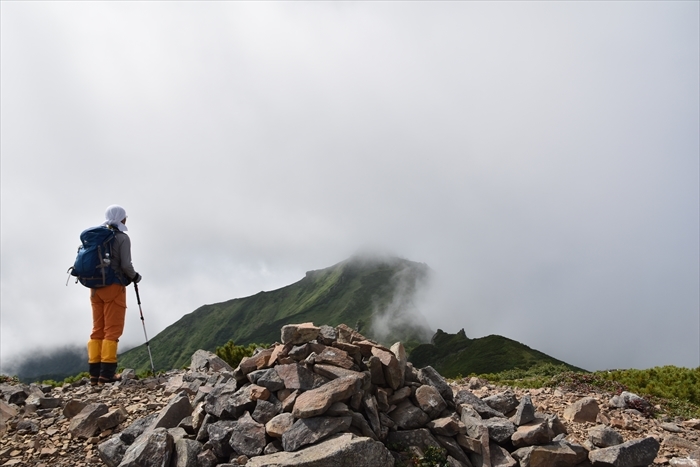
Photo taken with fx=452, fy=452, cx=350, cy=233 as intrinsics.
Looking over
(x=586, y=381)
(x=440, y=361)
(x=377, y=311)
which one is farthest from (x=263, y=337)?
(x=586, y=381)

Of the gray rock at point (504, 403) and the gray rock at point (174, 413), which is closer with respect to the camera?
the gray rock at point (174, 413)

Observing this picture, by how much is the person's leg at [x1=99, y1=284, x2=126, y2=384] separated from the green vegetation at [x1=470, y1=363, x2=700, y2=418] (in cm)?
1350

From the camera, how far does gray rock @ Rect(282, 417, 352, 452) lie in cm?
778

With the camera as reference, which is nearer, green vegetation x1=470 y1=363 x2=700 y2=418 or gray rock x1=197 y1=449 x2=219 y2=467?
gray rock x1=197 y1=449 x2=219 y2=467

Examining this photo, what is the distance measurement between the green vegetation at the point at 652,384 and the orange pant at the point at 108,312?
13.5 metres

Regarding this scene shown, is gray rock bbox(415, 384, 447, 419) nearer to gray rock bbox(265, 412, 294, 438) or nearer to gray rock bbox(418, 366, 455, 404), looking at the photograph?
gray rock bbox(418, 366, 455, 404)

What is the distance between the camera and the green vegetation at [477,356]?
184 feet

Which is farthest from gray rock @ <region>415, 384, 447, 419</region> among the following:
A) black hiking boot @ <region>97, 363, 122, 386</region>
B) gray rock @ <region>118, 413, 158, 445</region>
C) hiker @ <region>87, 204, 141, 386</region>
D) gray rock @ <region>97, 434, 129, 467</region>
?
black hiking boot @ <region>97, 363, 122, 386</region>

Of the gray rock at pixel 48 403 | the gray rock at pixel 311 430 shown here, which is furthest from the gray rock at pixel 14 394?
the gray rock at pixel 311 430

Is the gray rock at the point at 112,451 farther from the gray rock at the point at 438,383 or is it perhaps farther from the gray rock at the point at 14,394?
the gray rock at the point at 438,383

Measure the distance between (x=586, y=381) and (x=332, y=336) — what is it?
11.4 m

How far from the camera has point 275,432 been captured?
8023 mm

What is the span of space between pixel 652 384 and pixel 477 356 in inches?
2269

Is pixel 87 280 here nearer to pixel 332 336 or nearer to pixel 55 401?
pixel 55 401
